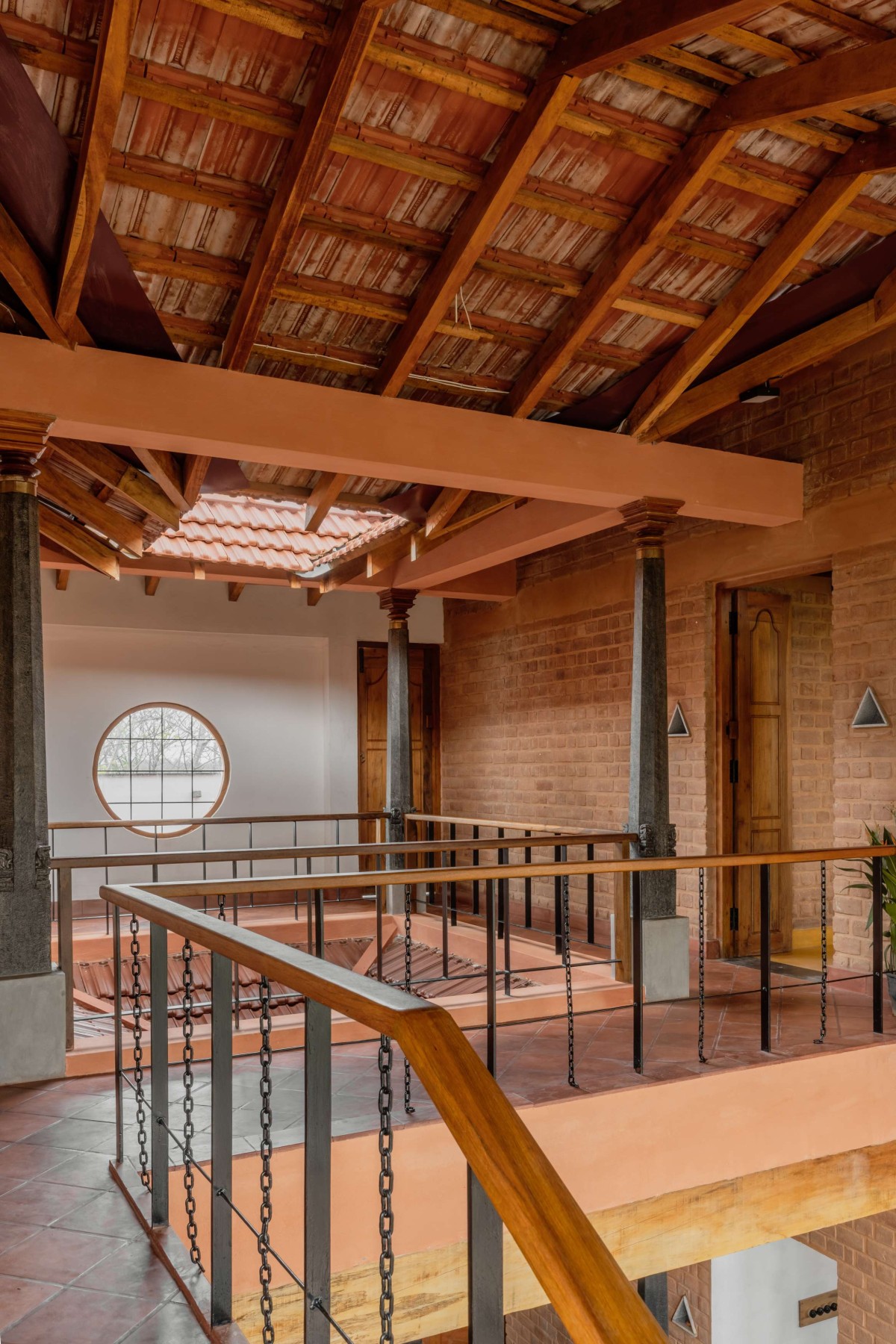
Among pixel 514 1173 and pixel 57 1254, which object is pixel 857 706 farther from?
pixel 514 1173

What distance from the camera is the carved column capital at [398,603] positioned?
Answer: 8547 millimetres

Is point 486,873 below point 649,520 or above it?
below

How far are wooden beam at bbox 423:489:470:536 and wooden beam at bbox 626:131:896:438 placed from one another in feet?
3.75

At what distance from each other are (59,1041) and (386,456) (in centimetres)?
302

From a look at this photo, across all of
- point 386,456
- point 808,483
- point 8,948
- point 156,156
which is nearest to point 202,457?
point 386,456

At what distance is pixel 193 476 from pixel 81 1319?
4040 mm

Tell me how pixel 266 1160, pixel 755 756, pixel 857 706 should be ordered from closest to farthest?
pixel 266 1160
pixel 857 706
pixel 755 756

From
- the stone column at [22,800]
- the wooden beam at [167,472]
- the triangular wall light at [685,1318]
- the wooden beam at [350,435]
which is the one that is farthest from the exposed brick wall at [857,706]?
the stone column at [22,800]

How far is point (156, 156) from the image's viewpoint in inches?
155

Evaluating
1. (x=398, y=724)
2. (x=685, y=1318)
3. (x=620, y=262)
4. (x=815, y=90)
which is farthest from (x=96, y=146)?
(x=685, y=1318)

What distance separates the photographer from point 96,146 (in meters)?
3.54

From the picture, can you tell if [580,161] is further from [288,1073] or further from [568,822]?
[568,822]

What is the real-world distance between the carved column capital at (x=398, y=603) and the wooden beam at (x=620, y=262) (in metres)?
3.25

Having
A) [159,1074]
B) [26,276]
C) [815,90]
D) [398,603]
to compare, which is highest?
[815,90]
